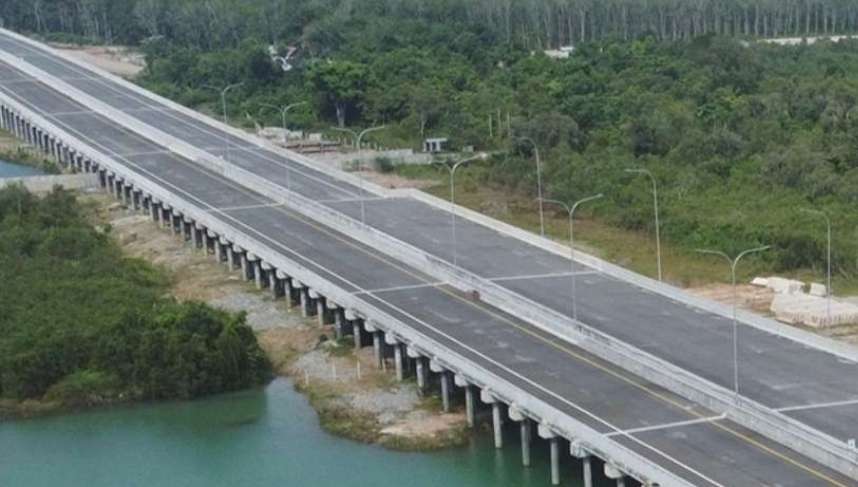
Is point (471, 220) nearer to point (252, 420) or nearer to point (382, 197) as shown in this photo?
point (382, 197)

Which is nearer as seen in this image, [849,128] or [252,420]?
[252,420]

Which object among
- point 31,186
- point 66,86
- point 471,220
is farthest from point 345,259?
point 66,86

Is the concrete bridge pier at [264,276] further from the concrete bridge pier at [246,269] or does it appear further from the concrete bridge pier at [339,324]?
the concrete bridge pier at [339,324]

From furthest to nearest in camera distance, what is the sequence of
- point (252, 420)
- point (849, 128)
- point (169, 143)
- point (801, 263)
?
Result: 1. point (169, 143)
2. point (849, 128)
3. point (801, 263)
4. point (252, 420)

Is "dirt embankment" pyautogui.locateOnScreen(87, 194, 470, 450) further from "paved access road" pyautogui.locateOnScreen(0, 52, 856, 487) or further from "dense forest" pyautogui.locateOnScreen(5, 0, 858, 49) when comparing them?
"dense forest" pyautogui.locateOnScreen(5, 0, 858, 49)

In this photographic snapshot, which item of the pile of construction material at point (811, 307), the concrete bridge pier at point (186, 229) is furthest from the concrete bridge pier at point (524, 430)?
the concrete bridge pier at point (186, 229)

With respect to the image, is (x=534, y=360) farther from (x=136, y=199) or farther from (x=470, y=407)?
(x=136, y=199)

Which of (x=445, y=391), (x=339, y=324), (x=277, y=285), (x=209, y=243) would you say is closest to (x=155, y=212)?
(x=209, y=243)
